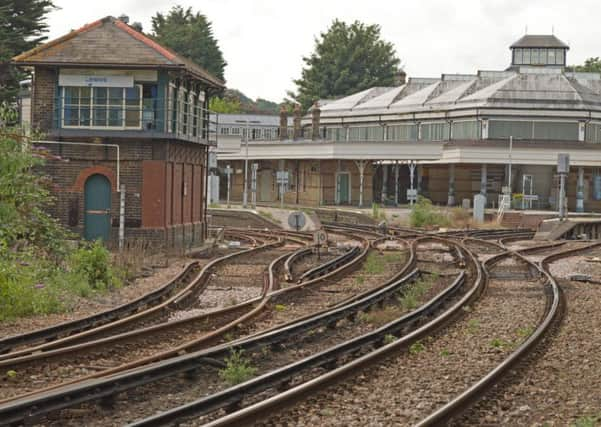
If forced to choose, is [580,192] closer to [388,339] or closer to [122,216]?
[122,216]

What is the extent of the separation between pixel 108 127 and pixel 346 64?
83202 mm

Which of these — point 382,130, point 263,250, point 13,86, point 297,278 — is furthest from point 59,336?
point 382,130

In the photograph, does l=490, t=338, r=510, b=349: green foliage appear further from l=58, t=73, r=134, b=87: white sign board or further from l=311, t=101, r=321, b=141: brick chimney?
l=311, t=101, r=321, b=141: brick chimney

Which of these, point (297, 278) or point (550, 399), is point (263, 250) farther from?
point (550, 399)

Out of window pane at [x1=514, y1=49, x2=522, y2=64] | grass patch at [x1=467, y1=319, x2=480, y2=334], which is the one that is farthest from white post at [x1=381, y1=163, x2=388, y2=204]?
grass patch at [x1=467, y1=319, x2=480, y2=334]

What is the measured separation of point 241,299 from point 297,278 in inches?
144

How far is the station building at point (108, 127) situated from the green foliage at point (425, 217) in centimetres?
1904

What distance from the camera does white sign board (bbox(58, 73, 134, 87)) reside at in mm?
30203

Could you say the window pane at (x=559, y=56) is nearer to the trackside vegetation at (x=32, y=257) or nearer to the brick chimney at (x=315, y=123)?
the brick chimney at (x=315, y=123)

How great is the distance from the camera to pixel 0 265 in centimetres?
1750

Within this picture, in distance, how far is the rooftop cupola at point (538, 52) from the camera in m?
73.4

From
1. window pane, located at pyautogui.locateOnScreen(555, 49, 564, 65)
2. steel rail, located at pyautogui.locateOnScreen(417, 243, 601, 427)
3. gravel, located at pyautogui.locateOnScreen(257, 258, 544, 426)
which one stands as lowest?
gravel, located at pyautogui.locateOnScreen(257, 258, 544, 426)

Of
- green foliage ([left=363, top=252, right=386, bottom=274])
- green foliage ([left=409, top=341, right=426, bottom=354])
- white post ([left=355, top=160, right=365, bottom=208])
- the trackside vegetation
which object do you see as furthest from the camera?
white post ([left=355, top=160, right=365, bottom=208])

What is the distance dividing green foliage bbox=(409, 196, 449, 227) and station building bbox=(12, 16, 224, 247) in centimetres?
1904
